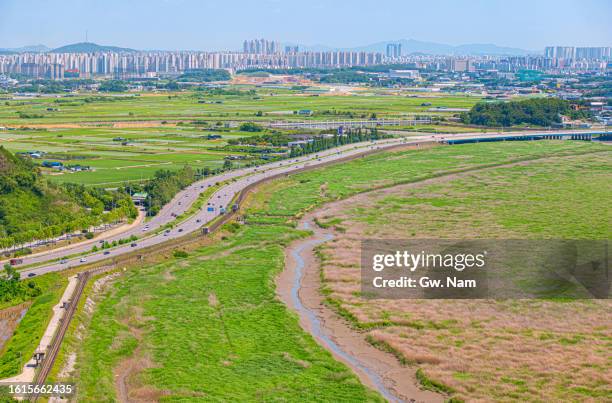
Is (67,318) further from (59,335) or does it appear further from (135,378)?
(135,378)

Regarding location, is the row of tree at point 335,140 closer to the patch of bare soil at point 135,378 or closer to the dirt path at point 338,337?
the dirt path at point 338,337

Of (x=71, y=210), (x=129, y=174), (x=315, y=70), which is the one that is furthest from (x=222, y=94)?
(x=71, y=210)

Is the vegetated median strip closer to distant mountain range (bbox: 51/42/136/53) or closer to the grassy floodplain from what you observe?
the grassy floodplain

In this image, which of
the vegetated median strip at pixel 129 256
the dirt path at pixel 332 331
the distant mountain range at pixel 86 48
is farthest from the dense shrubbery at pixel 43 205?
the distant mountain range at pixel 86 48

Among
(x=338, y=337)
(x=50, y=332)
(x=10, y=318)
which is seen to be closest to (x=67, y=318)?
(x=50, y=332)

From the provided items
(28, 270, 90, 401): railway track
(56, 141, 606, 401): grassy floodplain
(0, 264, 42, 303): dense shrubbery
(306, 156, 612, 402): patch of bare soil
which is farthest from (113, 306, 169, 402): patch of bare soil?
(306, 156, 612, 402): patch of bare soil
